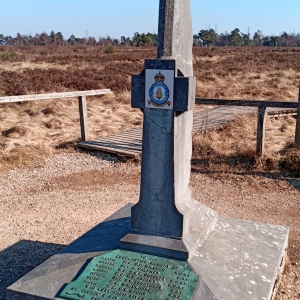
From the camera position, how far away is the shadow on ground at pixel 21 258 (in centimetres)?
387

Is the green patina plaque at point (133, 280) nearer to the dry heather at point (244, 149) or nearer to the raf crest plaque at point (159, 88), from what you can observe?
the raf crest plaque at point (159, 88)

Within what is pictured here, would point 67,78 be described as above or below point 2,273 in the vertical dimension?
above

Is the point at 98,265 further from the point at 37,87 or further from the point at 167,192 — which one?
the point at 37,87

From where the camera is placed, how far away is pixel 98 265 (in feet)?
10.1

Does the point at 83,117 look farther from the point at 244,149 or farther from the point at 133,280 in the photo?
the point at 133,280

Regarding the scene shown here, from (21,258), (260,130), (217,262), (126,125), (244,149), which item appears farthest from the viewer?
(126,125)

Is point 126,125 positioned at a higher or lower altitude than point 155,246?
lower

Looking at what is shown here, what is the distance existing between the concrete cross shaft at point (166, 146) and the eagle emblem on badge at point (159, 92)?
0.16 feet

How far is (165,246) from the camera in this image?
3180 mm

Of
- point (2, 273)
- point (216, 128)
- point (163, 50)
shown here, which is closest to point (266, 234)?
point (163, 50)

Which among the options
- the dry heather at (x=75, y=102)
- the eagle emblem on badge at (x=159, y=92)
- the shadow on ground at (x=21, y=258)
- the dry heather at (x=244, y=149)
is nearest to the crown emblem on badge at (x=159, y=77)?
the eagle emblem on badge at (x=159, y=92)

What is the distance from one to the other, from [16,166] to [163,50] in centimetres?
494

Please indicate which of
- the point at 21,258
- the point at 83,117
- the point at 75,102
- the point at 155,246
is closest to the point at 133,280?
the point at 155,246

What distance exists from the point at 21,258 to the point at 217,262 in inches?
83.8
